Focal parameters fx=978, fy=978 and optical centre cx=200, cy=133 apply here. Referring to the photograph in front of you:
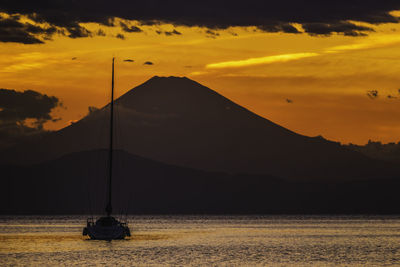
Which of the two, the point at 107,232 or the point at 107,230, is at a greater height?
the point at 107,230

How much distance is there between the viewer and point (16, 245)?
116 meters

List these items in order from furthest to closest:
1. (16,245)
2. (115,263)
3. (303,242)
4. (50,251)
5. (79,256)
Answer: (303,242)
(16,245)
(50,251)
(79,256)
(115,263)

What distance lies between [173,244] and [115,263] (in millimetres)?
32345

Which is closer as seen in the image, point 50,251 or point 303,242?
point 50,251

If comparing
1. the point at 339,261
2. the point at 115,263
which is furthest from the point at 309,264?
the point at 115,263

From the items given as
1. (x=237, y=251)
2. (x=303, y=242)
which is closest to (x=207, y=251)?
(x=237, y=251)

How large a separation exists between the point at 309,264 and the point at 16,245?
138ft

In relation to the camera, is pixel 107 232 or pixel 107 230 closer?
pixel 107 230

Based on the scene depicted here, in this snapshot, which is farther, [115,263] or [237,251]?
[237,251]

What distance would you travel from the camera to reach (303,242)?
125938 millimetres

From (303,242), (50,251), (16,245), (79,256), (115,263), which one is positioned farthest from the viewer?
(303,242)

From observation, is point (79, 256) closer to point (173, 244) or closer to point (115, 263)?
point (115, 263)

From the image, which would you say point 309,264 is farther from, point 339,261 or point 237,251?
point 237,251

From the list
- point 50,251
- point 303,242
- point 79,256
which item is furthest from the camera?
point 303,242
